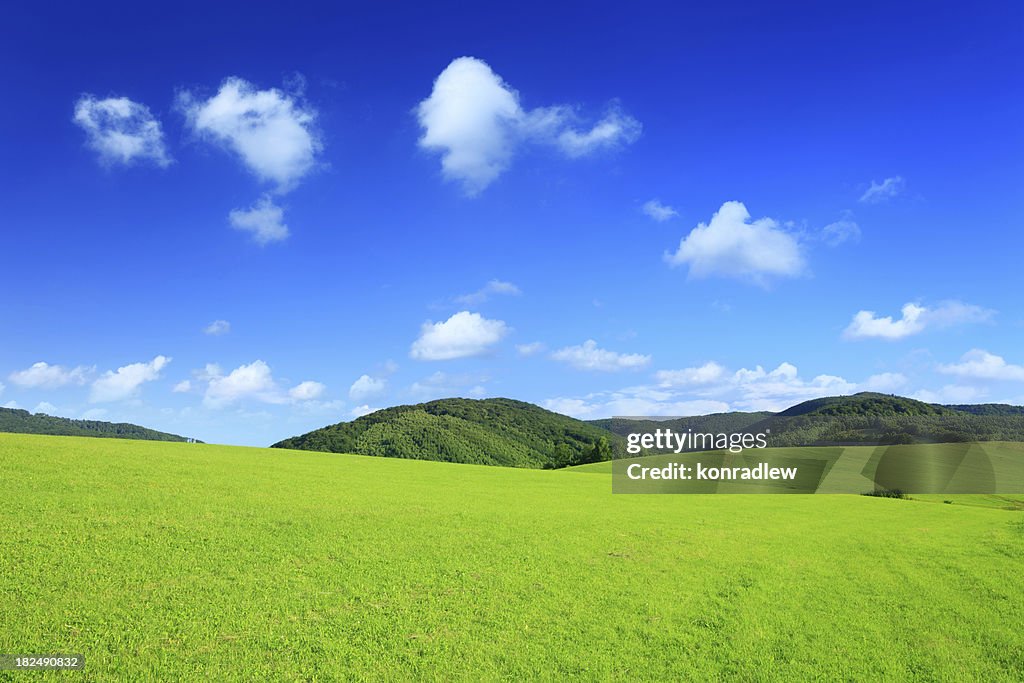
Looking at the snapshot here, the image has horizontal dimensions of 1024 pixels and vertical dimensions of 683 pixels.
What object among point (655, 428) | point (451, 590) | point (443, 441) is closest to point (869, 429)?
point (655, 428)

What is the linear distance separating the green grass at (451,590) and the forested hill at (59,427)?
95514 millimetres

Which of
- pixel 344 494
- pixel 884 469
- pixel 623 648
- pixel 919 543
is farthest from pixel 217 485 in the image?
pixel 884 469

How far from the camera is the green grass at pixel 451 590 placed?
11555mm

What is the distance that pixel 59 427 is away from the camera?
131m

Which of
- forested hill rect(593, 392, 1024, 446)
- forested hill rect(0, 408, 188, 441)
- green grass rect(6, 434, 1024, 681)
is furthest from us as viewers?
forested hill rect(0, 408, 188, 441)

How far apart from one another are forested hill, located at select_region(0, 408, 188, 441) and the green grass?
95.5 m

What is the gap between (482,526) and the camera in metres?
22.7

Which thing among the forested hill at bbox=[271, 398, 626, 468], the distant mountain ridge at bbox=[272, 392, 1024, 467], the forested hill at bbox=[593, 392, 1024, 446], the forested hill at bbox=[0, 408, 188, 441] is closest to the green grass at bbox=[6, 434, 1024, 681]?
the distant mountain ridge at bbox=[272, 392, 1024, 467]

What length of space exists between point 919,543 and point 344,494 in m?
25.9

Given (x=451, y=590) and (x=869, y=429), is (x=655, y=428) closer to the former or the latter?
(x=451, y=590)

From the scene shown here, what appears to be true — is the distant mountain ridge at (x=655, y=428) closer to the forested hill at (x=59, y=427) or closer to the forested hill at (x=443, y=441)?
the forested hill at (x=443, y=441)

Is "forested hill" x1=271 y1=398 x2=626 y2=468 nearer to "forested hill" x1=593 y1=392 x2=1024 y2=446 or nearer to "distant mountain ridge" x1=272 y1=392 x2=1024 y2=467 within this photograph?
"distant mountain ridge" x1=272 y1=392 x2=1024 y2=467

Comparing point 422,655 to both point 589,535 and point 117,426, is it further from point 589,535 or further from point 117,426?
point 117,426

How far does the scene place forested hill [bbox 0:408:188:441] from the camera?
390ft
